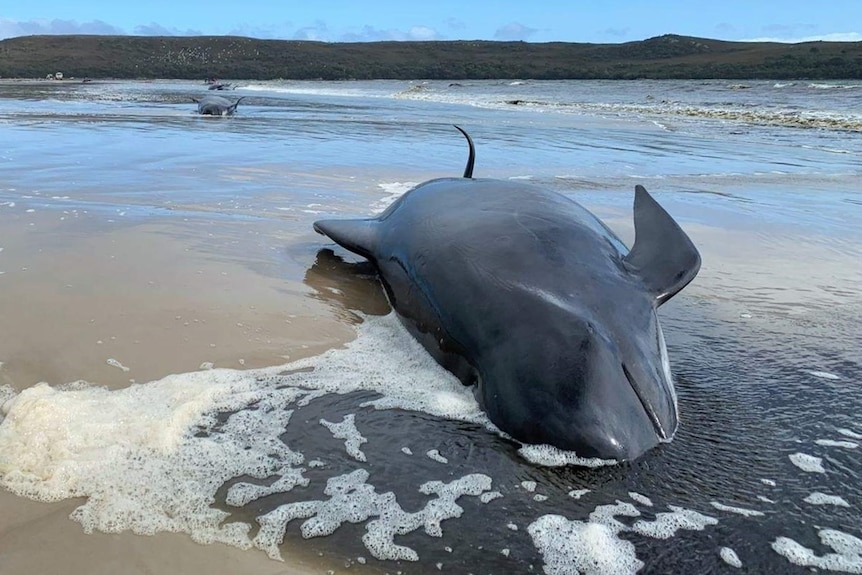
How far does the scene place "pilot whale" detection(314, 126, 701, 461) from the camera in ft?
10.2

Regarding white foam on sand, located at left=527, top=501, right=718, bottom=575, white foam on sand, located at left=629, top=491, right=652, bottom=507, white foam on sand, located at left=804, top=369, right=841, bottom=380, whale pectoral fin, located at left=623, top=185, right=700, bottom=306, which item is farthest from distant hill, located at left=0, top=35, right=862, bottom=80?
white foam on sand, located at left=527, top=501, right=718, bottom=575

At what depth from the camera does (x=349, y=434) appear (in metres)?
3.25

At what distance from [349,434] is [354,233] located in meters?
2.39

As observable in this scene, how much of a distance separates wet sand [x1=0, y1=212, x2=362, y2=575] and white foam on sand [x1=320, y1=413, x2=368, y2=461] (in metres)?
0.69

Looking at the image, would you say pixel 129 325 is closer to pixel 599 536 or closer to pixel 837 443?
pixel 599 536

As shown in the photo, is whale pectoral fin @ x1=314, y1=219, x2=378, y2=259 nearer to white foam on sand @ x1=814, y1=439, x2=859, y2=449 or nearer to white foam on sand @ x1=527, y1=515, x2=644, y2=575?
white foam on sand @ x1=527, y1=515, x2=644, y2=575

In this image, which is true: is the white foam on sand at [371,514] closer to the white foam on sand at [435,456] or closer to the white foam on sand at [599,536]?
the white foam on sand at [435,456]

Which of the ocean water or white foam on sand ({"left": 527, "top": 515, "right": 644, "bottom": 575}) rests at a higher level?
the ocean water

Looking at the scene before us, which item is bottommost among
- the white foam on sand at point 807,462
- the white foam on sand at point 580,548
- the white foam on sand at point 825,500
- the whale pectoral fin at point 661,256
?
the white foam on sand at point 580,548

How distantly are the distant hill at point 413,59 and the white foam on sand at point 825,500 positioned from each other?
206ft

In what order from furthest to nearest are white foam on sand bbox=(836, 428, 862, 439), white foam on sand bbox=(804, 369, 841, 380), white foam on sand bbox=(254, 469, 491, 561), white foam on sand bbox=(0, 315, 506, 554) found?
white foam on sand bbox=(804, 369, 841, 380), white foam on sand bbox=(836, 428, 862, 439), white foam on sand bbox=(0, 315, 506, 554), white foam on sand bbox=(254, 469, 491, 561)

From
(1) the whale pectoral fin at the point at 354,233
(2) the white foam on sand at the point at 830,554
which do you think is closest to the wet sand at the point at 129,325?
(1) the whale pectoral fin at the point at 354,233

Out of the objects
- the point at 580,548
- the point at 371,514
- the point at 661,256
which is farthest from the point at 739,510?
the point at 661,256

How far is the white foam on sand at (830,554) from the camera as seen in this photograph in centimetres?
245
